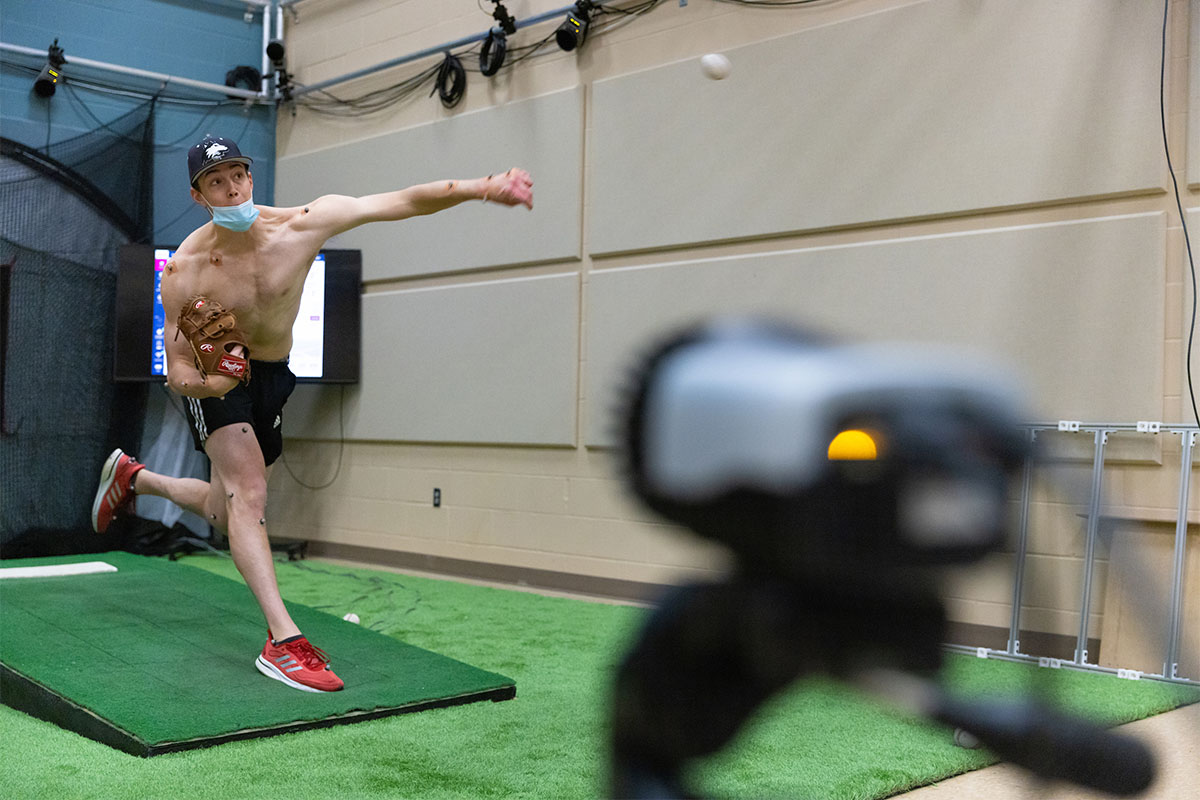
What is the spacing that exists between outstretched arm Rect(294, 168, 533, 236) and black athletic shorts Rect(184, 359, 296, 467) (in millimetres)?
512

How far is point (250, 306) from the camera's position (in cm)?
293

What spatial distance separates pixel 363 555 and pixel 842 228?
3254 mm

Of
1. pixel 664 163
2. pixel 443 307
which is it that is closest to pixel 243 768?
pixel 664 163

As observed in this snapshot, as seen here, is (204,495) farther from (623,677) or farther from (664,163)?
(623,677)

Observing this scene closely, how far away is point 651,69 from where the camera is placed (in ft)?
15.5

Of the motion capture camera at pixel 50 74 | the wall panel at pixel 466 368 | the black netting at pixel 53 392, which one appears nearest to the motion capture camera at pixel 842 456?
the wall panel at pixel 466 368

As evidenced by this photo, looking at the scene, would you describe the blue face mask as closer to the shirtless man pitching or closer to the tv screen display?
the shirtless man pitching

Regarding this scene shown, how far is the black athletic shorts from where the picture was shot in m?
3.01

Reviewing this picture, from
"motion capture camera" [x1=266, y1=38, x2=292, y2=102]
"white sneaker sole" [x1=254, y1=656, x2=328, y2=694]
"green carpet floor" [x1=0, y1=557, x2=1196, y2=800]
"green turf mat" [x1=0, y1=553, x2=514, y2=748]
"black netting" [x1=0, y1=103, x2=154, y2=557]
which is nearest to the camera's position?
"green carpet floor" [x1=0, y1=557, x2=1196, y2=800]

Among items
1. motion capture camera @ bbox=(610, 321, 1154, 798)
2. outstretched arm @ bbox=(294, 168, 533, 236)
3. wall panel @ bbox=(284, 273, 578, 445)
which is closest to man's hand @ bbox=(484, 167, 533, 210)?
outstretched arm @ bbox=(294, 168, 533, 236)

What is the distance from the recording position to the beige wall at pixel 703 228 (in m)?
3.47

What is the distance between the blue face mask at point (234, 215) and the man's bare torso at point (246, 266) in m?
0.04

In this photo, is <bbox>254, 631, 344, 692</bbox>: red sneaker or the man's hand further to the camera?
<bbox>254, 631, 344, 692</bbox>: red sneaker

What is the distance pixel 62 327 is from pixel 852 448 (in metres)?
5.70
